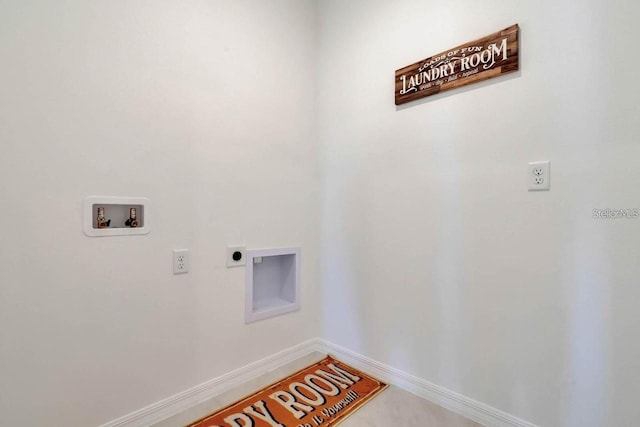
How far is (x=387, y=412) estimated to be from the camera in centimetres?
150

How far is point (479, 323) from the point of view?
144 centimetres

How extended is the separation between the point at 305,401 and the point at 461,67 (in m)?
1.90

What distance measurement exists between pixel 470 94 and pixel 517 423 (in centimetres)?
154

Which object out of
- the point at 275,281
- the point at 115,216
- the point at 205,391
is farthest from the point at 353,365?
the point at 115,216

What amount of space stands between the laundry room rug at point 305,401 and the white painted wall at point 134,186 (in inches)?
9.5

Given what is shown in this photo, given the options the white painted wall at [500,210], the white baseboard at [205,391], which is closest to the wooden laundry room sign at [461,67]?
the white painted wall at [500,210]

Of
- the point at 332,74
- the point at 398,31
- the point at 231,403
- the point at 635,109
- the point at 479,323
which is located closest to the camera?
the point at 635,109

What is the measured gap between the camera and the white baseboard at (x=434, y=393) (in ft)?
4.51

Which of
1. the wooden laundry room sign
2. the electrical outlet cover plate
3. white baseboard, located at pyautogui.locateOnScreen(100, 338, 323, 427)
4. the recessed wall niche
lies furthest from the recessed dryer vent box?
the wooden laundry room sign

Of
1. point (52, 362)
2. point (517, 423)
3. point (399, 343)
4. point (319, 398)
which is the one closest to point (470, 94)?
point (399, 343)

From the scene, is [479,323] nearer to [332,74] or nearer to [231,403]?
[231,403]

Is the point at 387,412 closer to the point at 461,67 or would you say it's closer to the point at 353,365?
the point at 353,365

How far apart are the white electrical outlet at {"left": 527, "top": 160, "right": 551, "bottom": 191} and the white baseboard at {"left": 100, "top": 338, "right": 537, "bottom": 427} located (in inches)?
40.9

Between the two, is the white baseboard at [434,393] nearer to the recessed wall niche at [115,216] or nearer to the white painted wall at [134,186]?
the white painted wall at [134,186]
